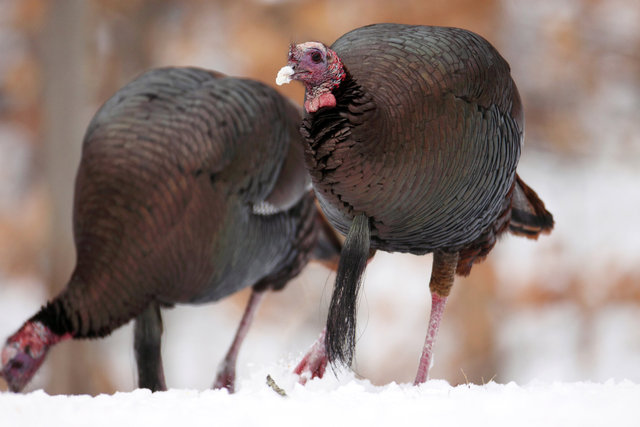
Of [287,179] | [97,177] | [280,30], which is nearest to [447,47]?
[287,179]

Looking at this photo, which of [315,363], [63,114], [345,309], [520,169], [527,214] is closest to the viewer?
[345,309]

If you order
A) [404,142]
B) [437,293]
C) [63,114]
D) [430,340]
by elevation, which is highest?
[404,142]

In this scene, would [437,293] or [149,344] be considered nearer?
[437,293]

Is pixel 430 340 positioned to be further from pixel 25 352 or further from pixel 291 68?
pixel 25 352

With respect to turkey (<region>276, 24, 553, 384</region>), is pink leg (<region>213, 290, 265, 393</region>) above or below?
below

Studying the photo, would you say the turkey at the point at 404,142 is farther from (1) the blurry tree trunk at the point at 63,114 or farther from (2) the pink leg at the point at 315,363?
(1) the blurry tree trunk at the point at 63,114

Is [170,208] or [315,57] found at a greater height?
[315,57]

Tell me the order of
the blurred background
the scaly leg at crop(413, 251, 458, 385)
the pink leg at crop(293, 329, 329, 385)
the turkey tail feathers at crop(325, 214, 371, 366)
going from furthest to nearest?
the blurred background, the pink leg at crop(293, 329, 329, 385), the scaly leg at crop(413, 251, 458, 385), the turkey tail feathers at crop(325, 214, 371, 366)

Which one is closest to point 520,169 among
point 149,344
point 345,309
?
point 149,344

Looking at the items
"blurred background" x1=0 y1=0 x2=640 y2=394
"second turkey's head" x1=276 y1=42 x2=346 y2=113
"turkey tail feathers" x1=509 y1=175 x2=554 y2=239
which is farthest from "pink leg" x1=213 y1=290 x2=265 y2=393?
"blurred background" x1=0 y1=0 x2=640 y2=394

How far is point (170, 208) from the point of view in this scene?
92.0 inches

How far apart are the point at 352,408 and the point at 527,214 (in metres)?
0.99

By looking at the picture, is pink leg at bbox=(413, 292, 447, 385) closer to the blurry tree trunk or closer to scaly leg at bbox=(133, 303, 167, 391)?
scaly leg at bbox=(133, 303, 167, 391)

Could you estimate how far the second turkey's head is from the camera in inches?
69.0
